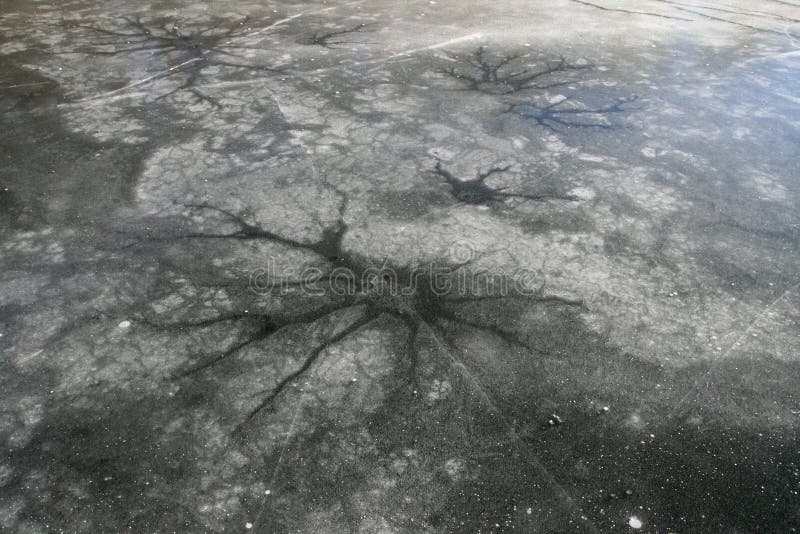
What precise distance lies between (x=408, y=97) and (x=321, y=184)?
7.13 ft

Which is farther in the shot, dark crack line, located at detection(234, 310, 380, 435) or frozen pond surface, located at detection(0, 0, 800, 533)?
dark crack line, located at detection(234, 310, 380, 435)

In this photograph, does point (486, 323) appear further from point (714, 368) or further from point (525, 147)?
point (525, 147)

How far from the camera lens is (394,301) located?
350 centimetres

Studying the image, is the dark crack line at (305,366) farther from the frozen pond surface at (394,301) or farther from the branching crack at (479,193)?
the branching crack at (479,193)

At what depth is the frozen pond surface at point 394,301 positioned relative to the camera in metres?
2.50

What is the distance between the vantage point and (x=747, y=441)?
107 inches

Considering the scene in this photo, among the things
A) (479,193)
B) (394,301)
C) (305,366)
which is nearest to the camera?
(305,366)

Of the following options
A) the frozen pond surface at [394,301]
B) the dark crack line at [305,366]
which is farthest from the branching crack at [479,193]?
the dark crack line at [305,366]

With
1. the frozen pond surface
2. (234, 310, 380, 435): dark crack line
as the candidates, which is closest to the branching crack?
the frozen pond surface

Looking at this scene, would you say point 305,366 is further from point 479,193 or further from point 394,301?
point 479,193

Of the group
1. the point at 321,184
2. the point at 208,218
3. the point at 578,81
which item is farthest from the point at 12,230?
the point at 578,81

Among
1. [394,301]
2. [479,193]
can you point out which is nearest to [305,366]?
[394,301]

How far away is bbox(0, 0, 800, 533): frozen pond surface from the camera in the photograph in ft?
8.21

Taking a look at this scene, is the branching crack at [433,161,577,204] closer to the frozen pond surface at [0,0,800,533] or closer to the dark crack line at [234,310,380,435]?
the frozen pond surface at [0,0,800,533]
